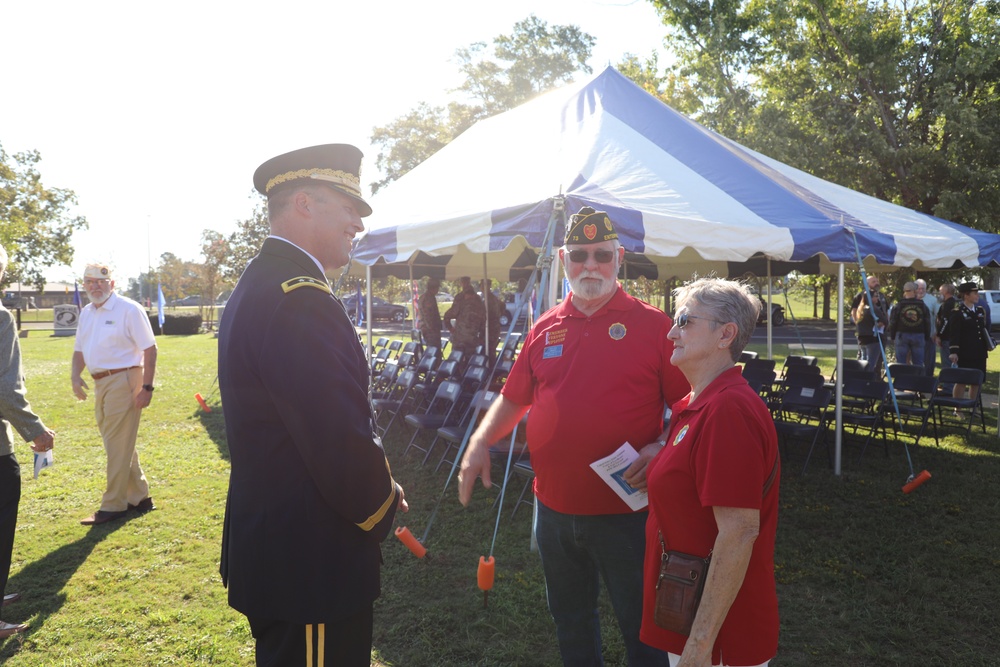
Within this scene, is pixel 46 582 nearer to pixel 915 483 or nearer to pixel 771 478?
pixel 771 478

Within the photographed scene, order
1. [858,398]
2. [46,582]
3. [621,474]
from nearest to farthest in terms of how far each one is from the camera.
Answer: [621,474], [46,582], [858,398]

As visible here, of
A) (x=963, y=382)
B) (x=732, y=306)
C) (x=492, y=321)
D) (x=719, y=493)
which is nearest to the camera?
(x=719, y=493)

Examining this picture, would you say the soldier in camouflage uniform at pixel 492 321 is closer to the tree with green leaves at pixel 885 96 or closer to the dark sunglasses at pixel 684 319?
the tree with green leaves at pixel 885 96

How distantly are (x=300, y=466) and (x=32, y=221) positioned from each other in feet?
133

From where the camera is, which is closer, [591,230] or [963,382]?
[591,230]

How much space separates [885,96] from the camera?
47.7 ft

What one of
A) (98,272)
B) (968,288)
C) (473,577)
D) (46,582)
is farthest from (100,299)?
(968,288)

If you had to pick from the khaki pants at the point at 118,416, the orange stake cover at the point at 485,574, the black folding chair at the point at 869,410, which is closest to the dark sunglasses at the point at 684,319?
the orange stake cover at the point at 485,574

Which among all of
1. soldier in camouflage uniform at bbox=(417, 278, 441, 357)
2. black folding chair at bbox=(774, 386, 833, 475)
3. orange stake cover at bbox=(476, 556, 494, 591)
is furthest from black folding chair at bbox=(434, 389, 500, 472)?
soldier in camouflage uniform at bbox=(417, 278, 441, 357)

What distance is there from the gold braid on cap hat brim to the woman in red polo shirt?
100cm

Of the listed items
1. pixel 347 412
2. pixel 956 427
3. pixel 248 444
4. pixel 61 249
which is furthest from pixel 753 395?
pixel 61 249

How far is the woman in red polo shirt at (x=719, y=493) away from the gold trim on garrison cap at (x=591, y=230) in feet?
2.56

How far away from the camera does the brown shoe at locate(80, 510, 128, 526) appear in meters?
5.12

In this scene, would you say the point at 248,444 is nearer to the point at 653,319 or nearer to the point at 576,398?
the point at 576,398
